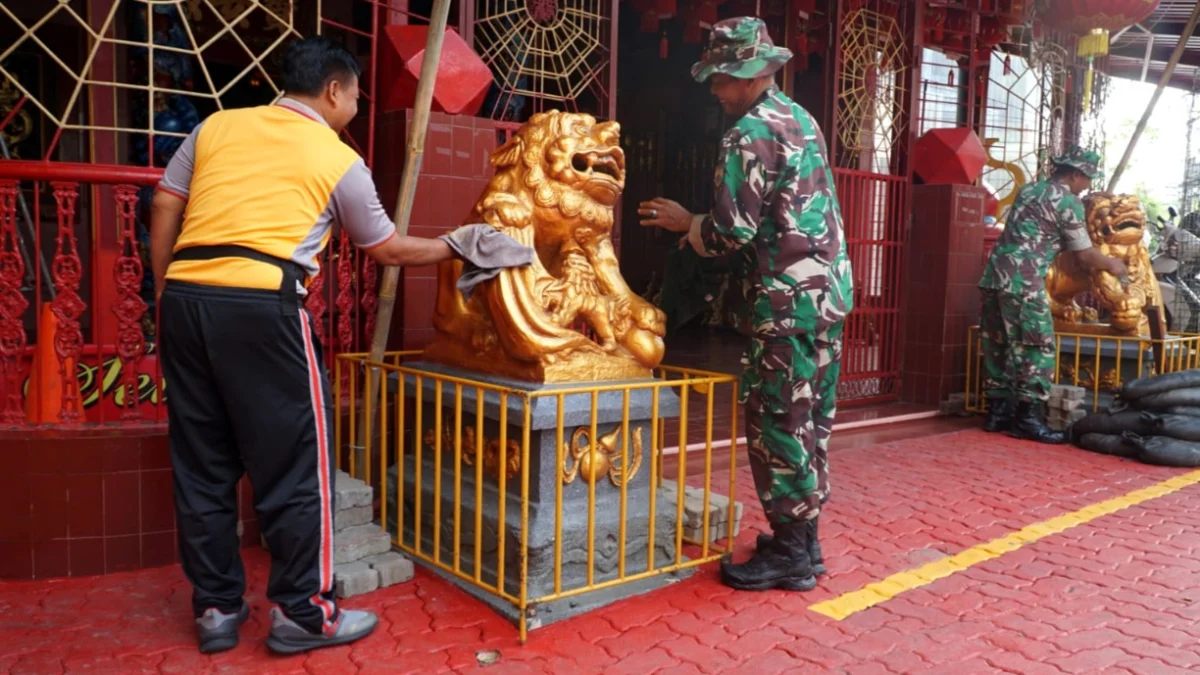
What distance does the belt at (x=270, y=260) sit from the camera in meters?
2.77

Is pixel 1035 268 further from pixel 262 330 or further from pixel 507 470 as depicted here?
pixel 262 330

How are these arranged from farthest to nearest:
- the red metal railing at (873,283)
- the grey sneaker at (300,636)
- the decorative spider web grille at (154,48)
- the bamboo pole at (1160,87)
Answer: the bamboo pole at (1160,87) → the red metal railing at (873,283) → the decorative spider web grille at (154,48) → the grey sneaker at (300,636)

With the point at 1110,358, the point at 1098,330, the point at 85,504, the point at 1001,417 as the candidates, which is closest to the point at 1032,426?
the point at 1001,417

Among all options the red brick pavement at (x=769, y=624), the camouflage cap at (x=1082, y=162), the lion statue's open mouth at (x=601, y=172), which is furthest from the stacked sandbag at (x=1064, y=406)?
the lion statue's open mouth at (x=601, y=172)

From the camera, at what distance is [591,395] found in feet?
11.0

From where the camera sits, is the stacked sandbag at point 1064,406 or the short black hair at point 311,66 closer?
the short black hair at point 311,66

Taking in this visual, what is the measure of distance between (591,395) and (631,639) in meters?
0.84

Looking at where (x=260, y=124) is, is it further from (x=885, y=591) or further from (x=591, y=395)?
(x=885, y=591)

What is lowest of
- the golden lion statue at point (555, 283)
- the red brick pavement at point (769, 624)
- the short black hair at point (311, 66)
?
the red brick pavement at point (769, 624)

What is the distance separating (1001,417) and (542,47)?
4391 millimetres

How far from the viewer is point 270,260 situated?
2.81m

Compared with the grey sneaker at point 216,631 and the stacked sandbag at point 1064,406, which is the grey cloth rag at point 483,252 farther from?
the stacked sandbag at point 1064,406

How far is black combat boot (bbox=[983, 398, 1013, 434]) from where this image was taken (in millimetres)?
7070

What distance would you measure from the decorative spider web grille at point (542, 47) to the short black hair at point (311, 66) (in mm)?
2121
